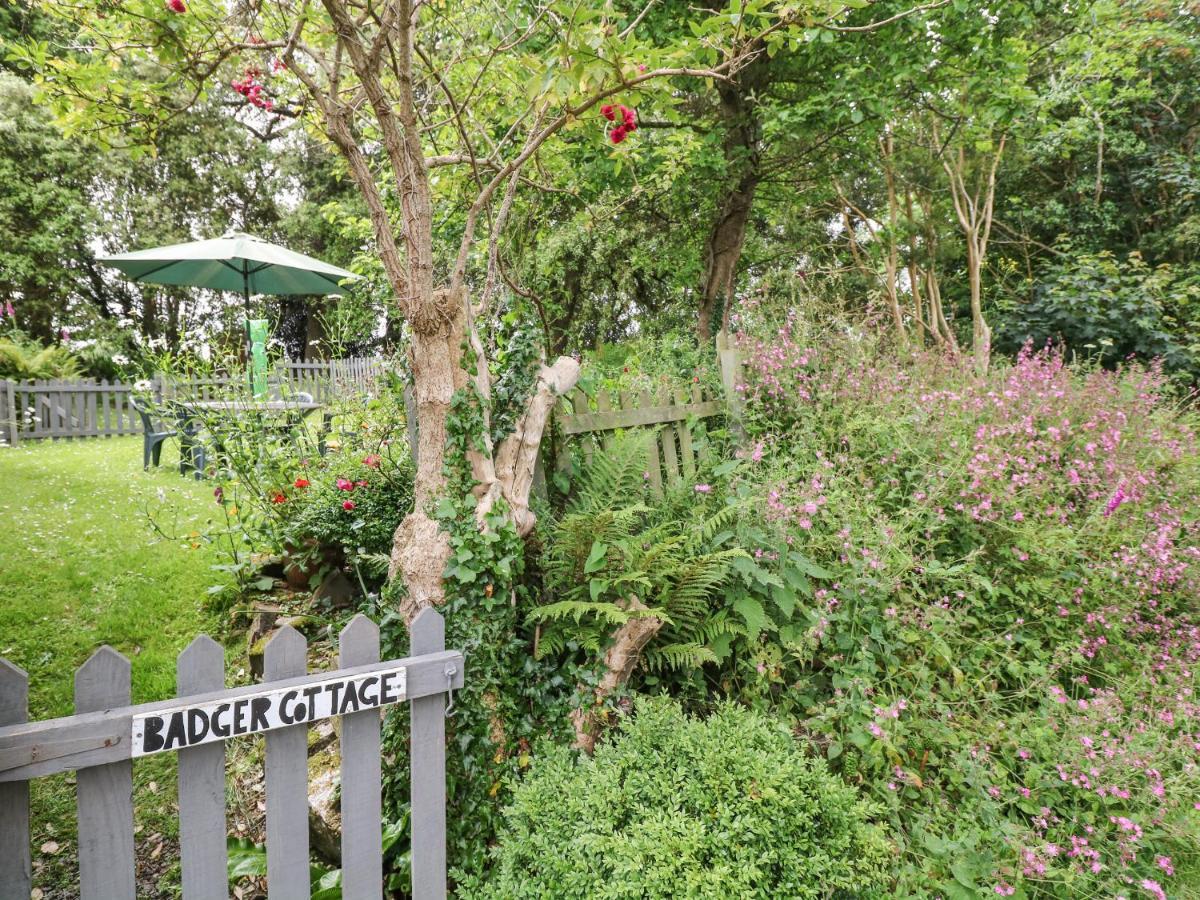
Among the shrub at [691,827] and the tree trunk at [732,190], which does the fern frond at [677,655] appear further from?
the tree trunk at [732,190]

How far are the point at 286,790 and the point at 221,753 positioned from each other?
0.63 feet

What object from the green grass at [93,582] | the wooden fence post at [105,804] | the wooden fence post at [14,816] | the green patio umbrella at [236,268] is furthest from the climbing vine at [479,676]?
the green patio umbrella at [236,268]

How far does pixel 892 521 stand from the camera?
3.06 metres

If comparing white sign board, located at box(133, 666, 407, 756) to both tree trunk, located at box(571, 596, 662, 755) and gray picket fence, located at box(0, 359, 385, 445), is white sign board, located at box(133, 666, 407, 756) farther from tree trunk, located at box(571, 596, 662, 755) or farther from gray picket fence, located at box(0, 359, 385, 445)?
gray picket fence, located at box(0, 359, 385, 445)

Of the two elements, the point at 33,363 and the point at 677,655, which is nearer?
the point at 677,655

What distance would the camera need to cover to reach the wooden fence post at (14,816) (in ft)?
4.04

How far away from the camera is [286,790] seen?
1.52m

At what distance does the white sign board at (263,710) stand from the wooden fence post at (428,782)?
12 centimetres

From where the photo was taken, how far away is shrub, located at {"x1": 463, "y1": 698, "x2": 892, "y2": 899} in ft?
5.16

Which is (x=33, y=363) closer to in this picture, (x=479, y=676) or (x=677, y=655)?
(x=479, y=676)

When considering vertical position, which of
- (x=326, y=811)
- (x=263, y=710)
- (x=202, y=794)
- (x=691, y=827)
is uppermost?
(x=263, y=710)

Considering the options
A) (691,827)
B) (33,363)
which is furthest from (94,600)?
(33,363)

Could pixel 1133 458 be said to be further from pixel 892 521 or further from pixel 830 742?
pixel 830 742

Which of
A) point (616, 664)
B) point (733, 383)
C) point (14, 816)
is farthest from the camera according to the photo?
point (733, 383)
